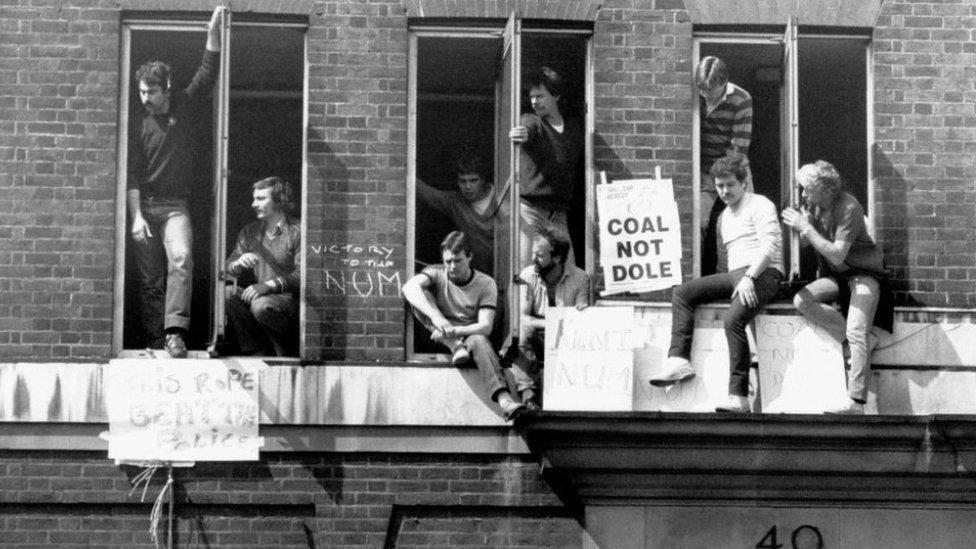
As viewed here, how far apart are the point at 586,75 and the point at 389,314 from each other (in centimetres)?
214

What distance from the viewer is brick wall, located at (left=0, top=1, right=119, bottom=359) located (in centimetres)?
1220

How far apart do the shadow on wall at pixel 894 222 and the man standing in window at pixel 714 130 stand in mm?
929

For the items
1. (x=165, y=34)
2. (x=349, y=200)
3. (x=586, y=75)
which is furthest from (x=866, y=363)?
(x=165, y=34)

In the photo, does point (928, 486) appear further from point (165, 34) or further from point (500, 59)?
point (165, 34)

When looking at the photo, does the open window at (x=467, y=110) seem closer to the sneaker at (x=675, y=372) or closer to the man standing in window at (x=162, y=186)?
the sneaker at (x=675, y=372)

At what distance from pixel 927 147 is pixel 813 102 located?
89 cm

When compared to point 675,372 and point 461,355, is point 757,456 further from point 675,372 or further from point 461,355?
point 461,355

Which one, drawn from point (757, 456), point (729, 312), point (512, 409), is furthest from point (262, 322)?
point (757, 456)

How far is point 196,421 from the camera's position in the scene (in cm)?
1209

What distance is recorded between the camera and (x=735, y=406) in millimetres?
11820

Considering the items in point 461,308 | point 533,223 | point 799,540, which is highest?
point 533,223

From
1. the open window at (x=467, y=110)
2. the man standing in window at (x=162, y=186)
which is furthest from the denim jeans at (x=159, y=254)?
the open window at (x=467, y=110)

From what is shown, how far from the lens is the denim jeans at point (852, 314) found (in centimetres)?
1199

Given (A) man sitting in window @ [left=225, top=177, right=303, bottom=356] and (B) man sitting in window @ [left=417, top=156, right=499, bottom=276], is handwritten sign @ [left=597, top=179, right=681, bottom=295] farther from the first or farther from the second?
(A) man sitting in window @ [left=225, top=177, right=303, bottom=356]
